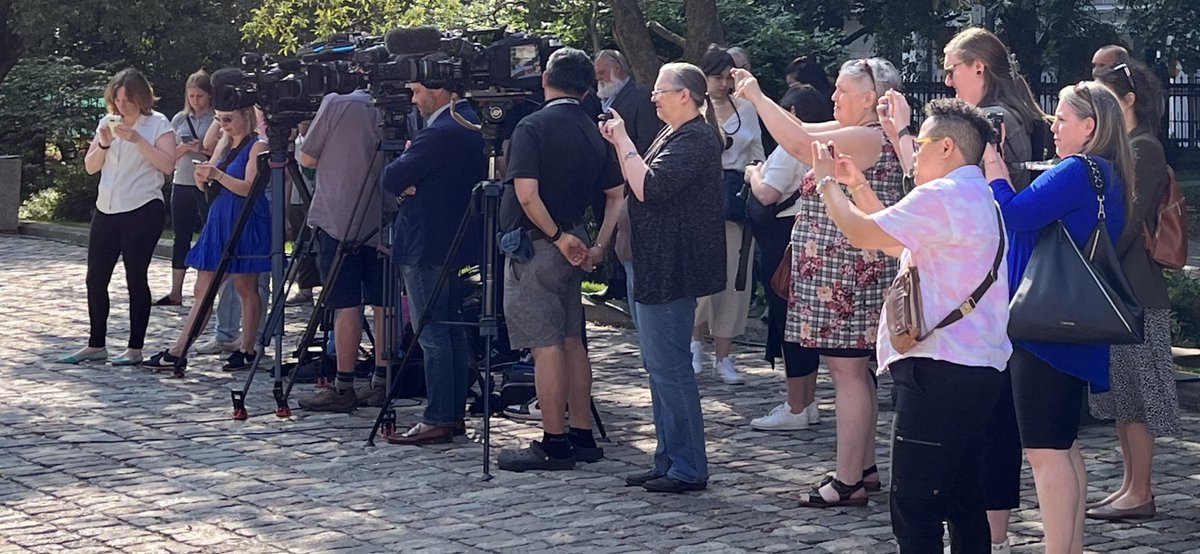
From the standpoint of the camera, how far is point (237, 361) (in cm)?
1075

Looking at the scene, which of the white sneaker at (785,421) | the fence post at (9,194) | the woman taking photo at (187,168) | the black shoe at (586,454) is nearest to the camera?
the black shoe at (586,454)

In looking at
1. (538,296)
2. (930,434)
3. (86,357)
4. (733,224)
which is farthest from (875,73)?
(86,357)

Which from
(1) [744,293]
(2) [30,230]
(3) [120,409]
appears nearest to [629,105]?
(1) [744,293]

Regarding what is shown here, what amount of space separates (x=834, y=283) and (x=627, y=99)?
4.44 m

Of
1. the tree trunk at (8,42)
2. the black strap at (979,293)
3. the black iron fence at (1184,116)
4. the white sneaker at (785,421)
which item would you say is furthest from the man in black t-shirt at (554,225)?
the black iron fence at (1184,116)

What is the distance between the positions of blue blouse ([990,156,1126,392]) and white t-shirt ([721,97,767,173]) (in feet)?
13.9

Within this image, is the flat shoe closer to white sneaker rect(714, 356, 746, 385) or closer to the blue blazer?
the blue blazer

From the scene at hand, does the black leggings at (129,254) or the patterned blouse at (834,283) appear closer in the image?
the patterned blouse at (834,283)

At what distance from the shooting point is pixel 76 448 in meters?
8.43

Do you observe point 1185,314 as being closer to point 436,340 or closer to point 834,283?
point 834,283

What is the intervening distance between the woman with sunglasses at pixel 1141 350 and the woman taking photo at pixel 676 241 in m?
1.62

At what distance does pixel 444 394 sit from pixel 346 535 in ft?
6.00

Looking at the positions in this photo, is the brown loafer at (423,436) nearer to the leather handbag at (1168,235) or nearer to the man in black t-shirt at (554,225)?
the man in black t-shirt at (554,225)

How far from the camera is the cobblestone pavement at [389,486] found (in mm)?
6582
